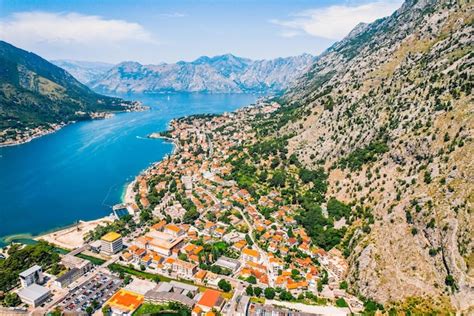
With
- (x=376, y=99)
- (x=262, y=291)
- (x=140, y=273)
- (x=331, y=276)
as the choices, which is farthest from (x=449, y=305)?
(x=376, y=99)

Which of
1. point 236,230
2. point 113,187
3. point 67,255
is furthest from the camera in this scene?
point 113,187

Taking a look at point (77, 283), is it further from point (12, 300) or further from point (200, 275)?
point (200, 275)

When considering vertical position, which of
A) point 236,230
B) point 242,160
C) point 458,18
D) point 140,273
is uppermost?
point 458,18

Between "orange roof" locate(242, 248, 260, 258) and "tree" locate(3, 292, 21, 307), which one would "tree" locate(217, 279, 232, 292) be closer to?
"orange roof" locate(242, 248, 260, 258)

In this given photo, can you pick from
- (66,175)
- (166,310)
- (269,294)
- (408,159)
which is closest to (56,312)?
(166,310)

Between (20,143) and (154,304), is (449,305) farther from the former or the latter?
(20,143)

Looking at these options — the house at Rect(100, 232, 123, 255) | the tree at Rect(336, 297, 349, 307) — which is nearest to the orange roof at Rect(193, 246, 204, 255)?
the house at Rect(100, 232, 123, 255)

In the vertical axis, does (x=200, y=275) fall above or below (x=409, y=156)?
below
